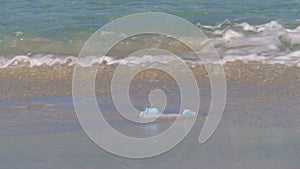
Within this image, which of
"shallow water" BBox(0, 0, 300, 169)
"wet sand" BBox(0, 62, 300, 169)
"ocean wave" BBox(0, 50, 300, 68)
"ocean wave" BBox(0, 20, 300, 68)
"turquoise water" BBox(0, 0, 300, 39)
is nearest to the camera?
"wet sand" BBox(0, 62, 300, 169)

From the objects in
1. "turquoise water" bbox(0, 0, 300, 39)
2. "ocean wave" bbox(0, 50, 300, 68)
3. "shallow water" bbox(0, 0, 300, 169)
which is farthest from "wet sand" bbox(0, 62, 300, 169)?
"turquoise water" bbox(0, 0, 300, 39)

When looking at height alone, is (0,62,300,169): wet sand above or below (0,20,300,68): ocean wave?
above

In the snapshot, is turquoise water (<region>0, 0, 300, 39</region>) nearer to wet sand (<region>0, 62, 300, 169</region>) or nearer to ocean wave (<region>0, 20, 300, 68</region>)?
ocean wave (<region>0, 20, 300, 68</region>)

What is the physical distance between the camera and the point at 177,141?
18.5 ft

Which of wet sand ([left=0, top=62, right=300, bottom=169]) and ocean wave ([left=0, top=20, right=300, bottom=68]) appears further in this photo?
ocean wave ([left=0, top=20, right=300, bottom=68])

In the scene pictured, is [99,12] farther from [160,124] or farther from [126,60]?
[160,124]

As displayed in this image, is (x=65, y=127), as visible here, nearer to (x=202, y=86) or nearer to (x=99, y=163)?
(x=99, y=163)

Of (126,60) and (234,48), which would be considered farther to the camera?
(234,48)

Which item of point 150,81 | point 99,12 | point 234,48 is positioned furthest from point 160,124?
point 99,12

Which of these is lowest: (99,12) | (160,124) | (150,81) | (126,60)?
(99,12)

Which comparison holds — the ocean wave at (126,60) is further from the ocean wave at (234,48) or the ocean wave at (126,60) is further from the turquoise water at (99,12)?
the turquoise water at (99,12)

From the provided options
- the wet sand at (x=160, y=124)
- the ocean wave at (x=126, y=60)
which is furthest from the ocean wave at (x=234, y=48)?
the wet sand at (x=160, y=124)

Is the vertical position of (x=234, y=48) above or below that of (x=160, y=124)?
below

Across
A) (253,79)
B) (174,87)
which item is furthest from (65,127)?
(253,79)
